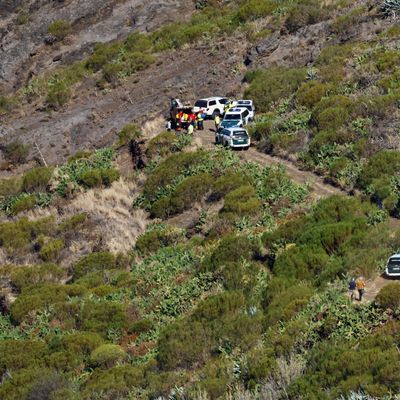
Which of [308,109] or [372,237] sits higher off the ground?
[372,237]

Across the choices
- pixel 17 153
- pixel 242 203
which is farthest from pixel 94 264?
pixel 17 153

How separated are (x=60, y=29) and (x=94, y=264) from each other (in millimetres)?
44018

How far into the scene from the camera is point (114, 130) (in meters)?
64.7

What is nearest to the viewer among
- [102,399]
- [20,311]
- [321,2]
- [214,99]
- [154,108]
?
[102,399]

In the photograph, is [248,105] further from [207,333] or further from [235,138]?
[207,333]

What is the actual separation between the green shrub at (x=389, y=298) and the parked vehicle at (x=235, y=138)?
2443cm

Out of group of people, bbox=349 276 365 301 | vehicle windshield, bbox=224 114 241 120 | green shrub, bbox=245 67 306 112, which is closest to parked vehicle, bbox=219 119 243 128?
vehicle windshield, bbox=224 114 241 120

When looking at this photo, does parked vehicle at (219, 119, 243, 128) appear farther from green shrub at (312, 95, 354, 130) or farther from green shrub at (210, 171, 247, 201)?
green shrub at (210, 171, 247, 201)

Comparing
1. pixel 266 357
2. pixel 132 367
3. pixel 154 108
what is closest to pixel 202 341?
pixel 132 367

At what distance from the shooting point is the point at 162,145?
5397cm

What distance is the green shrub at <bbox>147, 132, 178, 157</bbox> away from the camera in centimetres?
5347

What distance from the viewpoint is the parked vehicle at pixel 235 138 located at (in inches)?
2036

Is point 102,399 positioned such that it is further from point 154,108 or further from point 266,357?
point 154,108

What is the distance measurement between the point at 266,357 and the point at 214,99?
36.1 meters
